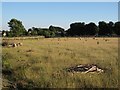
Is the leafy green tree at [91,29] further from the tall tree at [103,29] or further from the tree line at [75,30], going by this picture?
the tall tree at [103,29]

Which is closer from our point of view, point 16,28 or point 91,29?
point 16,28

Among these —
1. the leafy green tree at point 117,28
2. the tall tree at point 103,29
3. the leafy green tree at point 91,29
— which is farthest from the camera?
the leafy green tree at point 91,29

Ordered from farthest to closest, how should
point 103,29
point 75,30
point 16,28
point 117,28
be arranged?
point 75,30
point 103,29
point 117,28
point 16,28

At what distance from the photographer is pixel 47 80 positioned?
48.5ft

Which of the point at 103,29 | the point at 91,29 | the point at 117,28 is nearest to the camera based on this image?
the point at 117,28

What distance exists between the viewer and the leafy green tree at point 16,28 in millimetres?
120312

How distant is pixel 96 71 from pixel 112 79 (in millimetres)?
2971

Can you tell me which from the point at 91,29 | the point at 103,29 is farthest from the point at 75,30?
the point at 103,29

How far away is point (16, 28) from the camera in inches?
4779

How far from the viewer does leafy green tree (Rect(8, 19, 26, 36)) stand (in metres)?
120

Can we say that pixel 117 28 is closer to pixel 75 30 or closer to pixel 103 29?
pixel 103 29

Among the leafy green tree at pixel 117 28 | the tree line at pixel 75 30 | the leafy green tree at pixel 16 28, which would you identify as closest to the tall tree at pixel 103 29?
the tree line at pixel 75 30

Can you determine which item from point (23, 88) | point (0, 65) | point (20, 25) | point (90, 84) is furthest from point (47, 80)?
point (20, 25)

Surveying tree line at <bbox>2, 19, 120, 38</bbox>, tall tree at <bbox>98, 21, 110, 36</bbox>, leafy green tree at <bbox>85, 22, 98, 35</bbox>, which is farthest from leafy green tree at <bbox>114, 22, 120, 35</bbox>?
leafy green tree at <bbox>85, 22, 98, 35</bbox>
